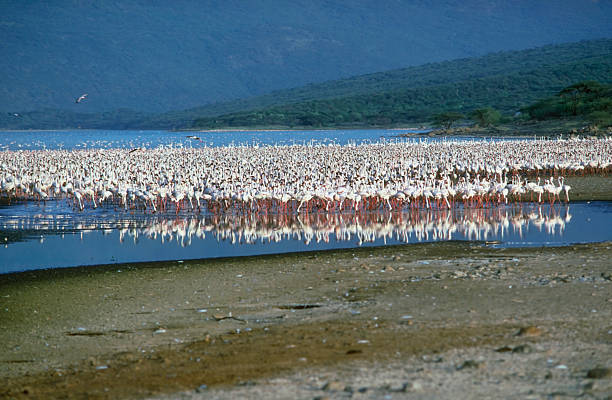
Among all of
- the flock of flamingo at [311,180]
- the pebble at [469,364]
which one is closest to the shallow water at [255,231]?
the flock of flamingo at [311,180]

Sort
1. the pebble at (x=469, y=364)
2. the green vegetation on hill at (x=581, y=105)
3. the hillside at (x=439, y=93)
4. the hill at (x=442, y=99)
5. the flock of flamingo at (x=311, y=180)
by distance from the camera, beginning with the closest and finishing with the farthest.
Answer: the pebble at (x=469, y=364)
the flock of flamingo at (x=311, y=180)
the green vegetation on hill at (x=581, y=105)
the hill at (x=442, y=99)
the hillside at (x=439, y=93)

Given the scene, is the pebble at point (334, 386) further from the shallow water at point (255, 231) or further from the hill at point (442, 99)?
the hill at point (442, 99)

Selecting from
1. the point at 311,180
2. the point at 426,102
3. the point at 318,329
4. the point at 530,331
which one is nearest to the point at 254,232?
the point at 311,180

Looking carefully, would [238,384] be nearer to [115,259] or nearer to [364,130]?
[115,259]

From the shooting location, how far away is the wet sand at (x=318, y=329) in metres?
7.36

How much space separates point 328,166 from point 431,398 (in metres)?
29.9

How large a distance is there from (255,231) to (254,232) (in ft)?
0.62

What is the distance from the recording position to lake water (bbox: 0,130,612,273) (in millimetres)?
16047

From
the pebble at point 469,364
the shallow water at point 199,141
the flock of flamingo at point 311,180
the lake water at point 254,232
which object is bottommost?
the pebble at point 469,364

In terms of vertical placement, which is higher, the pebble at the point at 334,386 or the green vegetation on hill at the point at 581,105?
the green vegetation on hill at the point at 581,105

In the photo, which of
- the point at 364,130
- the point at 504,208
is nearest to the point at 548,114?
the point at 364,130

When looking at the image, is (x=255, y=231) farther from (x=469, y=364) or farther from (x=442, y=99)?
(x=442, y=99)

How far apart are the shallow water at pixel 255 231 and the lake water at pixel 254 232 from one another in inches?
0.8

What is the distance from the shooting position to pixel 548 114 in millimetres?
83875
